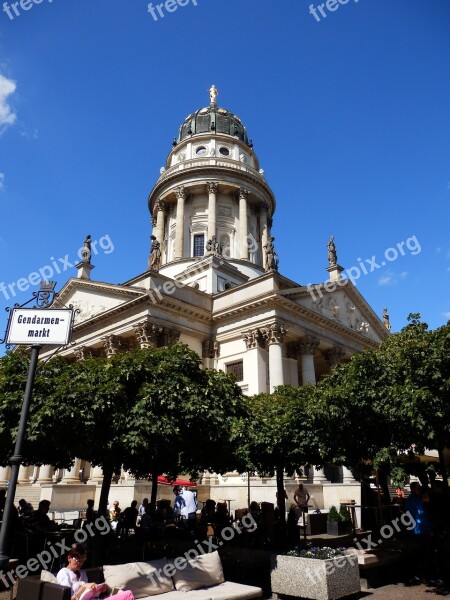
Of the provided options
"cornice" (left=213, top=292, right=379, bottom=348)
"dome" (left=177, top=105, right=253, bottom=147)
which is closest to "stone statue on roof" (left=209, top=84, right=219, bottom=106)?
"dome" (left=177, top=105, right=253, bottom=147)

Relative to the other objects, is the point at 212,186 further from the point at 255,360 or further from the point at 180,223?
the point at 255,360

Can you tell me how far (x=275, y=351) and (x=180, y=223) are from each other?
21.9 meters

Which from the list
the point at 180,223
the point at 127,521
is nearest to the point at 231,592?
the point at 127,521

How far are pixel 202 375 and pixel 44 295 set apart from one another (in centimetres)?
545

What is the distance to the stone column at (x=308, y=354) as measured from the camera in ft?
102

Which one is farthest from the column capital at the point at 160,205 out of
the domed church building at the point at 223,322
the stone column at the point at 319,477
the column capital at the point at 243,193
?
the stone column at the point at 319,477

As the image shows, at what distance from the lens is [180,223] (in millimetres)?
46562

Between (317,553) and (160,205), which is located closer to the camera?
(317,553)

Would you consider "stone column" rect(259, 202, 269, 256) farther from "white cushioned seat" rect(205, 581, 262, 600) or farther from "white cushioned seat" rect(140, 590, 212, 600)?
"white cushioned seat" rect(140, 590, 212, 600)

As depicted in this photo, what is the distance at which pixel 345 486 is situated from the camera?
25328 mm

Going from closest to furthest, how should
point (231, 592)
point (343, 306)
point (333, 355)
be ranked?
point (231, 592), point (333, 355), point (343, 306)

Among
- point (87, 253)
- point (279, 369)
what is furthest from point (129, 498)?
point (87, 253)

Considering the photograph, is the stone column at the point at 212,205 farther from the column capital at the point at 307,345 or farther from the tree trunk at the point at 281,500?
the tree trunk at the point at 281,500

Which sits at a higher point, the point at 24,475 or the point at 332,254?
the point at 332,254
